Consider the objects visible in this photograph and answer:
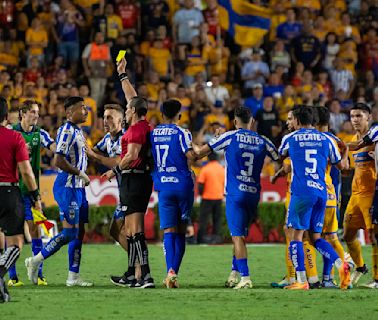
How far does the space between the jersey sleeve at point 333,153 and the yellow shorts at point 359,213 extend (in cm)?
97

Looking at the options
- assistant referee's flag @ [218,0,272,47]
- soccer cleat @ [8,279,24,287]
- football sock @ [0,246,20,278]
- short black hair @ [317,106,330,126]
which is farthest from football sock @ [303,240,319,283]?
assistant referee's flag @ [218,0,272,47]

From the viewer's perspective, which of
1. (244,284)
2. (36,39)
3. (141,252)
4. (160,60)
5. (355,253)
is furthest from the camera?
(160,60)

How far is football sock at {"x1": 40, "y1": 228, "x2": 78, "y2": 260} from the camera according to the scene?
14.8 meters

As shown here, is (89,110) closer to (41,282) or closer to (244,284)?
(41,282)

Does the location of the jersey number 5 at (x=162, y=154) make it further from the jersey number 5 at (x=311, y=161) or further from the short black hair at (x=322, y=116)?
the short black hair at (x=322, y=116)

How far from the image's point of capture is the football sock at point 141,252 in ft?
47.1

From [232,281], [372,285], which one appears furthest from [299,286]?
[372,285]

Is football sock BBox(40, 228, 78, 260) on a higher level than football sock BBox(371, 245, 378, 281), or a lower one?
higher

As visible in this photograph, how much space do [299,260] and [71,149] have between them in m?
3.34

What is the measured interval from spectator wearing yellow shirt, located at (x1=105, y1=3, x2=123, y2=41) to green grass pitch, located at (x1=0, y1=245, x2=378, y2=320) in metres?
12.4

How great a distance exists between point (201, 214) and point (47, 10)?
304 inches

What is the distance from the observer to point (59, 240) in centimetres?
1481

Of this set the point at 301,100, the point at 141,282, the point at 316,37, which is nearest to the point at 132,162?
Result: the point at 141,282

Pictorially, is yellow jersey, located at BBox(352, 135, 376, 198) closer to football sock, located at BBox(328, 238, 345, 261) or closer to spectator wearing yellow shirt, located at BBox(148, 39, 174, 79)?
football sock, located at BBox(328, 238, 345, 261)
